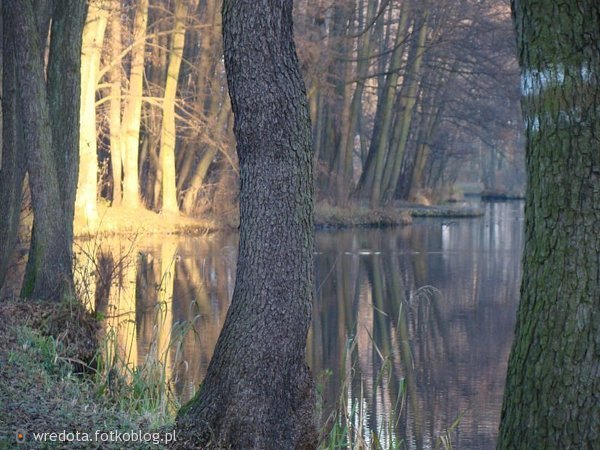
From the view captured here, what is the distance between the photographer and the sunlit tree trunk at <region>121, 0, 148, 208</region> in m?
31.6

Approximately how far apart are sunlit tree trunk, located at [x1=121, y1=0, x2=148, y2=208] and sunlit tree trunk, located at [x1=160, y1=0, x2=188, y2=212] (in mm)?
849

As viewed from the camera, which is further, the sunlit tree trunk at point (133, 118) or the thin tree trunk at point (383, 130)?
the thin tree trunk at point (383, 130)

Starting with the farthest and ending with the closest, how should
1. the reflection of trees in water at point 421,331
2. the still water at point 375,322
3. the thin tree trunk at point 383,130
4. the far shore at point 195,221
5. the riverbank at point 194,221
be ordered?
the thin tree trunk at point 383,130
the riverbank at point 194,221
the far shore at point 195,221
the reflection of trees in water at point 421,331
the still water at point 375,322

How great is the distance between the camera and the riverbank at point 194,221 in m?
28.8

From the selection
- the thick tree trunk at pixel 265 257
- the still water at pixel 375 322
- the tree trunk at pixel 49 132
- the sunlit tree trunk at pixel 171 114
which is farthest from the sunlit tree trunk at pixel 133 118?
the thick tree trunk at pixel 265 257

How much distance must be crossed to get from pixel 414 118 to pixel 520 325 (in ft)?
155

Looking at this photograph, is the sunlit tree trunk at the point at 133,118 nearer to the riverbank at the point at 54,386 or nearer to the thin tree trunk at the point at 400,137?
the thin tree trunk at the point at 400,137

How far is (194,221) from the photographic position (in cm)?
3319

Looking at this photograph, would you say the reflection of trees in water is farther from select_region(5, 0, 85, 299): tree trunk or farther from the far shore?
the far shore

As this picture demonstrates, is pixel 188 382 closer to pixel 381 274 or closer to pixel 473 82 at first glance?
pixel 381 274

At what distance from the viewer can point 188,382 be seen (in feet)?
35.2

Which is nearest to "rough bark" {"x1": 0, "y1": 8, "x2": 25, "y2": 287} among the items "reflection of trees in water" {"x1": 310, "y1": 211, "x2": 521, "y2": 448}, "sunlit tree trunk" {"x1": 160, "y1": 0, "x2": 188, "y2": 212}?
"reflection of trees in water" {"x1": 310, "y1": 211, "x2": 521, "y2": 448}

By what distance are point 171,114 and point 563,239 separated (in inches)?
1126

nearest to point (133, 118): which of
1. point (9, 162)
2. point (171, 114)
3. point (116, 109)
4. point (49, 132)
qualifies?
point (116, 109)
